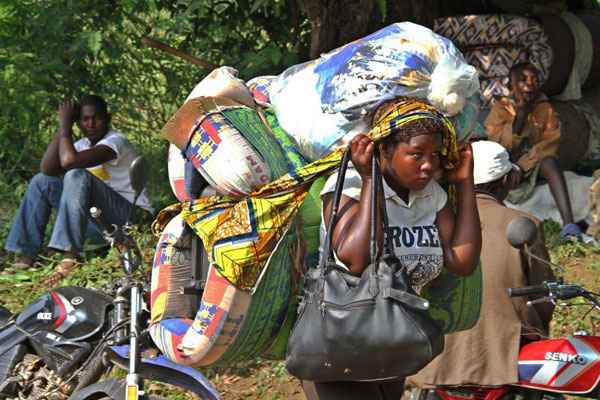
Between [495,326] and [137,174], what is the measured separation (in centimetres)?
150

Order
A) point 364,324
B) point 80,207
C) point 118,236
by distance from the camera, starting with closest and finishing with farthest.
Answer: point 364,324, point 118,236, point 80,207

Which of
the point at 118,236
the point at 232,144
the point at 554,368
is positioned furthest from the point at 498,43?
the point at 232,144

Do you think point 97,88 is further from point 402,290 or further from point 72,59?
point 402,290

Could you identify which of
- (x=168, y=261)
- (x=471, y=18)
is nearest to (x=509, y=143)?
(x=471, y=18)

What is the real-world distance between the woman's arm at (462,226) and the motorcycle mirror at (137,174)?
1143mm

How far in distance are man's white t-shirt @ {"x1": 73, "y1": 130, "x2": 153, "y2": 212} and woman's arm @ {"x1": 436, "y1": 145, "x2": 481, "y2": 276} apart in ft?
14.9

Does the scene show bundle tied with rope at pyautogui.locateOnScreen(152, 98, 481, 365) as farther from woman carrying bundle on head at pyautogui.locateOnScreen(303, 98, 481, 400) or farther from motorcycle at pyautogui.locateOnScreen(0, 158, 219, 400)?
Answer: motorcycle at pyautogui.locateOnScreen(0, 158, 219, 400)

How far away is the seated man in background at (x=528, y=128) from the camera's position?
7.84m

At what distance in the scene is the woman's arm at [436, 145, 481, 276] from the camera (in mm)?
3453

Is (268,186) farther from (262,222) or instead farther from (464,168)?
(464,168)

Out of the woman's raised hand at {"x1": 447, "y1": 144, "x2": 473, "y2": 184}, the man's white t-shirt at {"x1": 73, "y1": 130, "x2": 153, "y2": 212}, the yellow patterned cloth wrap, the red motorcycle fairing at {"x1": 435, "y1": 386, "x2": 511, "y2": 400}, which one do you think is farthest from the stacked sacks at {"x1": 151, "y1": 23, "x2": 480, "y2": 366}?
the man's white t-shirt at {"x1": 73, "y1": 130, "x2": 153, "y2": 212}

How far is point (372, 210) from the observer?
10.7 ft

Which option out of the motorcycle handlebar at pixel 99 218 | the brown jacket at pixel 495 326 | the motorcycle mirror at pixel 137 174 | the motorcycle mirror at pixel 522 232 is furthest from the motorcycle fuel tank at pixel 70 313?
the motorcycle mirror at pixel 522 232

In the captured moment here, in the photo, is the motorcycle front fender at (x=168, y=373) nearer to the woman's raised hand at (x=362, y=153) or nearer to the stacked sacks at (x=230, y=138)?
the stacked sacks at (x=230, y=138)
